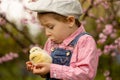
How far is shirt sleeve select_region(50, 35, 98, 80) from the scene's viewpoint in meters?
3.01

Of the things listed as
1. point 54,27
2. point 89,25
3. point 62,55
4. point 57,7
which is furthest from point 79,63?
point 89,25

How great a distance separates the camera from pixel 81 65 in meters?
3.04

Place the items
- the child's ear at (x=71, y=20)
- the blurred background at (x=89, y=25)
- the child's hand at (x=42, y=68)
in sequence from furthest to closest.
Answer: the blurred background at (x=89, y=25) → the child's ear at (x=71, y=20) → the child's hand at (x=42, y=68)

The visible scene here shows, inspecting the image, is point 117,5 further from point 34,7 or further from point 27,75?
point 34,7

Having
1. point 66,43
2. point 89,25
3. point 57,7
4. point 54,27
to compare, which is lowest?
point 66,43

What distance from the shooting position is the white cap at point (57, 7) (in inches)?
120

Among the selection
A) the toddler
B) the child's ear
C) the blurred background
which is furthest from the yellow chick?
the blurred background

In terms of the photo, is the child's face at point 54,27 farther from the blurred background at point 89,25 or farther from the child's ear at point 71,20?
the blurred background at point 89,25

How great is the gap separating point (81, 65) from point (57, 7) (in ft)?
1.42

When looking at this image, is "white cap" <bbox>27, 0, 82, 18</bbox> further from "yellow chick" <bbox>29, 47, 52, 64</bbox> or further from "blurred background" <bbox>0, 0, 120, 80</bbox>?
"blurred background" <bbox>0, 0, 120, 80</bbox>

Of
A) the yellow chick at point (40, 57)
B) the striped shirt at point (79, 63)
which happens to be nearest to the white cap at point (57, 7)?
the striped shirt at point (79, 63)

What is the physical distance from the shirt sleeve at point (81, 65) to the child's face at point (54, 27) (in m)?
0.13

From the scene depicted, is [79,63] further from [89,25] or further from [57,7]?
[89,25]

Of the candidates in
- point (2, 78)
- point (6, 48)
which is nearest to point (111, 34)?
point (2, 78)
